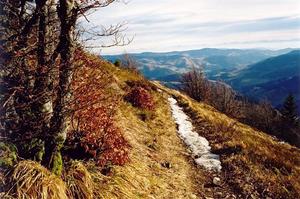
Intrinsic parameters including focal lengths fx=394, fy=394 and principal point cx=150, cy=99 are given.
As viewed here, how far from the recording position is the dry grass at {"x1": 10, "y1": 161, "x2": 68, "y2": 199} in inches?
271

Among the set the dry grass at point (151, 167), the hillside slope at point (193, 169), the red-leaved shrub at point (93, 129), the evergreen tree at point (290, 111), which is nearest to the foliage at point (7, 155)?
the red-leaved shrub at point (93, 129)

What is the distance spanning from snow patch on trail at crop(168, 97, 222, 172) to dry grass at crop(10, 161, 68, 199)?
276 inches

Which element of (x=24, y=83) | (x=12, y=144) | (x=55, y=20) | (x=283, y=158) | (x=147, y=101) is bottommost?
(x=283, y=158)

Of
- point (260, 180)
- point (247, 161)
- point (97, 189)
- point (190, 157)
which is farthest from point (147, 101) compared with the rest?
point (97, 189)

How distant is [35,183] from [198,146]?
9.79 meters

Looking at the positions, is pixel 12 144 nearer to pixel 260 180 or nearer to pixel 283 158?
pixel 260 180

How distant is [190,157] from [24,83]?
26.7ft

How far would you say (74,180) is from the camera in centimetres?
800

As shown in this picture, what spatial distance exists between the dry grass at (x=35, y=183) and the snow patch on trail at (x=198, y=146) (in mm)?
6999

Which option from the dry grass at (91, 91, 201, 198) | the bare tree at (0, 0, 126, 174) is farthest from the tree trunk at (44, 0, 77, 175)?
the dry grass at (91, 91, 201, 198)

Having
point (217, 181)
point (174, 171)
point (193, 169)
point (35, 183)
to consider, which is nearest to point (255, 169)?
point (217, 181)

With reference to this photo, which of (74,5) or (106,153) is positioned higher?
(74,5)

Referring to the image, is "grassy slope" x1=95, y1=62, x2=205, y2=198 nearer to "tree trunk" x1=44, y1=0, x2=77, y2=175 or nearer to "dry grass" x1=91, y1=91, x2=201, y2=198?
"dry grass" x1=91, y1=91, x2=201, y2=198

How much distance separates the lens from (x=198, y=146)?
16.0 metres
